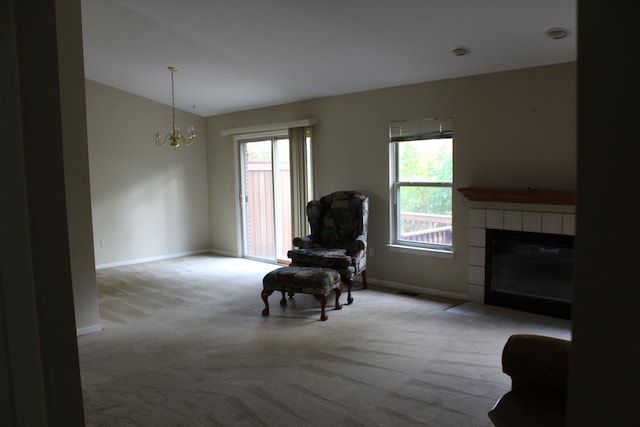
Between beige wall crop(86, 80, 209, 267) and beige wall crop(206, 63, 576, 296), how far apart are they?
191 cm

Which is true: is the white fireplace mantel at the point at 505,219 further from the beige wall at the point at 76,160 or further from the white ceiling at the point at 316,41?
the beige wall at the point at 76,160

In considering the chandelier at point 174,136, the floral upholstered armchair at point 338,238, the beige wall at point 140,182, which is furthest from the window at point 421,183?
the beige wall at point 140,182

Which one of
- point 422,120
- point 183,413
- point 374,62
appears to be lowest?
point 183,413

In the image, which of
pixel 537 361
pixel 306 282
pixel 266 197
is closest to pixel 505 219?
pixel 306 282

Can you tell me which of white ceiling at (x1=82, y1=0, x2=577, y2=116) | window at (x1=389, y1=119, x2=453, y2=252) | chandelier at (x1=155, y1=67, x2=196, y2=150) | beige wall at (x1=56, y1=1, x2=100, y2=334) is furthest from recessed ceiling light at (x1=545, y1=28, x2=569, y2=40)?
beige wall at (x1=56, y1=1, x2=100, y2=334)

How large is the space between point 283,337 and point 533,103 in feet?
10.1

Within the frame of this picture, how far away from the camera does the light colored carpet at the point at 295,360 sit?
8.54 feet

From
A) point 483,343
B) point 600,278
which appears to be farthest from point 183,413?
point 600,278

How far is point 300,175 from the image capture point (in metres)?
6.23

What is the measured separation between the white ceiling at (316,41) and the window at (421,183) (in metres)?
0.58

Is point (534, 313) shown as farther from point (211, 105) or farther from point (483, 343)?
point (211, 105)

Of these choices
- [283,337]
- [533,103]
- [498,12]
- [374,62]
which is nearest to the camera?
[498,12]

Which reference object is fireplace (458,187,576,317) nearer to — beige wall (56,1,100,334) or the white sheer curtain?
the white sheer curtain

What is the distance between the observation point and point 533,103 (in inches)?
163
